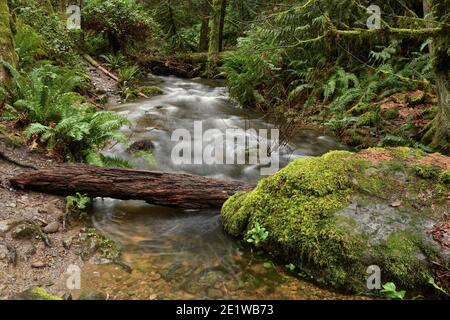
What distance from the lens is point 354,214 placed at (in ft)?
12.9

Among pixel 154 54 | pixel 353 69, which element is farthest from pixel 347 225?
pixel 154 54

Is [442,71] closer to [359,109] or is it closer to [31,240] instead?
[359,109]

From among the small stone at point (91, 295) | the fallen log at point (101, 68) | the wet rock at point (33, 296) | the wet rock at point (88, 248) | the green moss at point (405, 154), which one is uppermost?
the fallen log at point (101, 68)

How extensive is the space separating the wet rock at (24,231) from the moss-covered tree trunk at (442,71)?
5.77 metres

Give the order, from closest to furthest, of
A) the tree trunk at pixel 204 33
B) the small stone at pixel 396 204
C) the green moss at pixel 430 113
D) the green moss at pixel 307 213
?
the green moss at pixel 307 213
the small stone at pixel 396 204
the green moss at pixel 430 113
the tree trunk at pixel 204 33

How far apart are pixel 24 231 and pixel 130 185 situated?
135 cm

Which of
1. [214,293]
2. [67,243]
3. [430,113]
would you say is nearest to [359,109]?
[430,113]

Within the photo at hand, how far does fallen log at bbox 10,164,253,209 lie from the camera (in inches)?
195

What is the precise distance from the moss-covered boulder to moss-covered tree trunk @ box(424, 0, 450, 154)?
2038 mm

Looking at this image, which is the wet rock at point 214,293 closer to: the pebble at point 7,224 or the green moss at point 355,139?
the pebble at point 7,224

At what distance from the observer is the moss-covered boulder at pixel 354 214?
11.7 feet

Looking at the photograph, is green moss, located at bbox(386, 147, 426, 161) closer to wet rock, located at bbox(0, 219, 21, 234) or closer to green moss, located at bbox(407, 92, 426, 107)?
green moss, located at bbox(407, 92, 426, 107)

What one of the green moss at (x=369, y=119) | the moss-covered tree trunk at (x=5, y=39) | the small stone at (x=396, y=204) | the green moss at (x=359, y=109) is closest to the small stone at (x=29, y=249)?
the small stone at (x=396, y=204)
